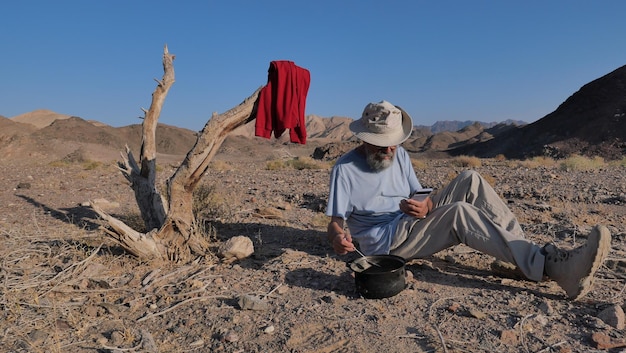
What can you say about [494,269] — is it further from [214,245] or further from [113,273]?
[113,273]

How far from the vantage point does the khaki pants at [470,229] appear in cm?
305

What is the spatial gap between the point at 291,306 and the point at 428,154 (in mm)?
32352

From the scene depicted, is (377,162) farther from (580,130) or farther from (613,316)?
(580,130)

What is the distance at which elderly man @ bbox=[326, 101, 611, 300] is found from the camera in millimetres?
3084

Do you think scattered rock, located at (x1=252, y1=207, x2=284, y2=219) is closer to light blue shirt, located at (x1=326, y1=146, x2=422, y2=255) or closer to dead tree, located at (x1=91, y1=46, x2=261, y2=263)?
dead tree, located at (x1=91, y1=46, x2=261, y2=263)

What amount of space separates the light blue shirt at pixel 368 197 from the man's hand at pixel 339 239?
108 mm

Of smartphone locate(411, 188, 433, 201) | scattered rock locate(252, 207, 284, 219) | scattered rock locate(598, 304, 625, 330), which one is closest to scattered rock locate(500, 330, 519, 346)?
scattered rock locate(598, 304, 625, 330)

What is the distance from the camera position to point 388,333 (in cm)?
A: 269

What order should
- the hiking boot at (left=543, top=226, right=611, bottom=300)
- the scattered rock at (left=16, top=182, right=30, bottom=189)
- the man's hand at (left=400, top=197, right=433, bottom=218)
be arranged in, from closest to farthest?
the hiking boot at (left=543, top=226, right=611, bottom=300) < the man's hand at (left=400, top=197, right=433, bottom=218) < the scattered rock at (left=16, top=182, right=30, bottom=189)

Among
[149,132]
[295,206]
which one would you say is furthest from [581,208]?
[149,132]

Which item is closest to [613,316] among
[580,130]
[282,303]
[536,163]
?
[282,303]

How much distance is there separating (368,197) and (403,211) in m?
0.36

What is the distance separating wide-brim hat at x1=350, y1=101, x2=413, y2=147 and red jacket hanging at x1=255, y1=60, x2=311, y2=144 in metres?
0.78

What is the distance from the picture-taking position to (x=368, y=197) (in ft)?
11.9
